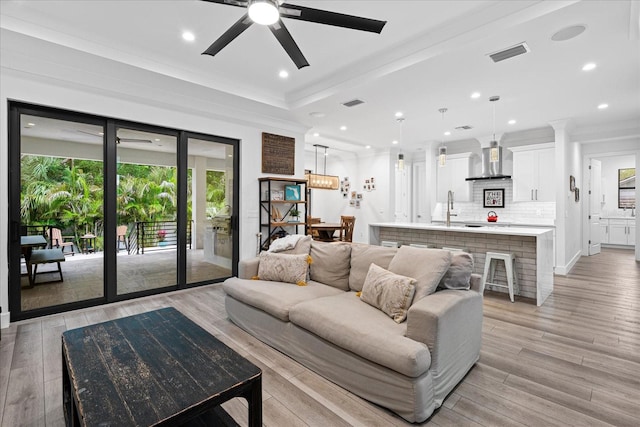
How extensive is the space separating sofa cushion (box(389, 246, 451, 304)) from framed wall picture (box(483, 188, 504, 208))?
547cm

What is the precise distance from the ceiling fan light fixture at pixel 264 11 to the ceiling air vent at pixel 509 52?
2.41 m

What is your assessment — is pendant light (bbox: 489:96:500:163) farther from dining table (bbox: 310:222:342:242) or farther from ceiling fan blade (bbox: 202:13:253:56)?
dining table (bbox: 310:222:342:242)

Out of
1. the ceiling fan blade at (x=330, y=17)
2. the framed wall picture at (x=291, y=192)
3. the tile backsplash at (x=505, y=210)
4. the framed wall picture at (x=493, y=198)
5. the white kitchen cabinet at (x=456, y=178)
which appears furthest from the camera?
the white kitchen cabinet at (x=456, y=178)

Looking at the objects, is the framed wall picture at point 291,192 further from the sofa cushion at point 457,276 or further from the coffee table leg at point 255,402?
the coffee table leg at point 255,402

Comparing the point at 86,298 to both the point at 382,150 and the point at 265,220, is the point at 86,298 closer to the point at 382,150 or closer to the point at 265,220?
the point at 265,220

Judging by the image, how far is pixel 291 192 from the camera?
5.79m

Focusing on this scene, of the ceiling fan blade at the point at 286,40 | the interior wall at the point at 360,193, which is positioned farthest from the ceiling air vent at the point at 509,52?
the interior wall at the point at 360,193

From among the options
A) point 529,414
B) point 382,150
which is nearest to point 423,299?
point 529,414

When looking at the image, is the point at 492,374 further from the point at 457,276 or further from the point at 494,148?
the point at 494,148

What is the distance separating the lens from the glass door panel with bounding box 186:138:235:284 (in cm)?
480

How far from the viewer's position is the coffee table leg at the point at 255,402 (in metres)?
1.46

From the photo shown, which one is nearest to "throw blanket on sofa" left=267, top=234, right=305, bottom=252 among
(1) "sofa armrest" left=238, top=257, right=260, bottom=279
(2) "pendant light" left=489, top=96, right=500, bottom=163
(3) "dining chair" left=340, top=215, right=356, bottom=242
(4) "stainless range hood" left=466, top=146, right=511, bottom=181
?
(1) "sofa armrest" left=238, top=257, right=260, bottom=279

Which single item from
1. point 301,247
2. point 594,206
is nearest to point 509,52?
point 301,247

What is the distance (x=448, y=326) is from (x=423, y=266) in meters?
0.51
